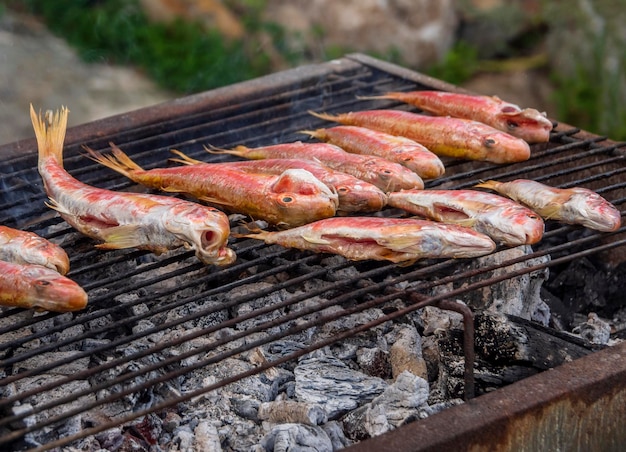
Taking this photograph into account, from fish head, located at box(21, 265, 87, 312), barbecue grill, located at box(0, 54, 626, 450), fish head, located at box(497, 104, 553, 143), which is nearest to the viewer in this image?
barbecue grill, located at box(0, 54, 626, 450)

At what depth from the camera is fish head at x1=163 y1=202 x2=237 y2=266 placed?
361cm

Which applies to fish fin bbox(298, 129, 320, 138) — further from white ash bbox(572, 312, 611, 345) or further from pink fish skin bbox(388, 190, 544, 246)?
white ash bbox(572, 312, 611, 345)

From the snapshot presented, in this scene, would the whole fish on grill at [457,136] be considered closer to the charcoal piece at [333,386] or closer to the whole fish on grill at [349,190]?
the whole fish on grill at [349,190]

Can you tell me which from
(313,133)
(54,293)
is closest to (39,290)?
(54,293)

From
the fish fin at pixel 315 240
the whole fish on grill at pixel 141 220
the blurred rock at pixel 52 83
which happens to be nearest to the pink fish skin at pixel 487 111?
the fish fin at pixel 315 240

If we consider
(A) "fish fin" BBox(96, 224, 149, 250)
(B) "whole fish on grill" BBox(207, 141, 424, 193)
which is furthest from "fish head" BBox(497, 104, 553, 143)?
(A) "fish fin" BBox(96, 224, 149, 250)

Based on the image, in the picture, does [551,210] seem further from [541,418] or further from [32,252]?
[32,252]

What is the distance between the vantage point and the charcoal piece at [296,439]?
9.82 feet

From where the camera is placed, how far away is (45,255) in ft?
11.8

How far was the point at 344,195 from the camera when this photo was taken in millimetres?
4031

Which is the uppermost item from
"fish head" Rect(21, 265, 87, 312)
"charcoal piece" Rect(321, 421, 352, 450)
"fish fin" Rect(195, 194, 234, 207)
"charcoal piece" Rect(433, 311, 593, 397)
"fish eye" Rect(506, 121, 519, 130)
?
"fish eye" Rect(506, 121, 519, 130)

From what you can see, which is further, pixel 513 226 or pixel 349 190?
pixel 349 190

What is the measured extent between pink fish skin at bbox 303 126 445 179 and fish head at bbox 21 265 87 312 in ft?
6.20

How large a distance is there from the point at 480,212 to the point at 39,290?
1892 millimetres
